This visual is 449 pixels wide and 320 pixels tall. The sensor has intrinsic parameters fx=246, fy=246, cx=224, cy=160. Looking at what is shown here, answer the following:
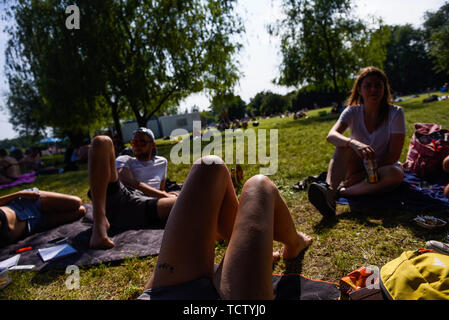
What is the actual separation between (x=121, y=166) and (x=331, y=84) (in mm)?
23120

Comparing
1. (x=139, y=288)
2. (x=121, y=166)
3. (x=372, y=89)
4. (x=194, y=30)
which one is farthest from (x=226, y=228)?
(x=194, y=30)

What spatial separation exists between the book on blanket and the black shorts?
0.50 m

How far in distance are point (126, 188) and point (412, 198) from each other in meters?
3.47

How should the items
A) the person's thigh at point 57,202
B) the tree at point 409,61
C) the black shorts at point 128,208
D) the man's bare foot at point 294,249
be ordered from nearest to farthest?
the man's bare foot at point 294,249 → the black shorts at point 128,208 → the person's thigh at point 57,202 → the tree at point 409,61

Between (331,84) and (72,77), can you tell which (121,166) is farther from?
(331,84)

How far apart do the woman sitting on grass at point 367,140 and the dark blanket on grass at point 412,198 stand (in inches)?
4.0

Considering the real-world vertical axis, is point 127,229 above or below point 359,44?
below

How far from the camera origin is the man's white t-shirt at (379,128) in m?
3.07

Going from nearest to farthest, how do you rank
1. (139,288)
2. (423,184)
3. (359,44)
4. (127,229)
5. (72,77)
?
(139,288), (127,229), (423,184), (72,77), (359,44)

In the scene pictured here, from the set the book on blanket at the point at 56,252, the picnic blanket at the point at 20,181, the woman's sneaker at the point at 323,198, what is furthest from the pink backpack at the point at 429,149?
the picnic blanket at the point at 20,181

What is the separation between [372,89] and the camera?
3129 millimetres

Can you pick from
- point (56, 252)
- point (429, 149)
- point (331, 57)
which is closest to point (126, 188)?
point (56, 252)

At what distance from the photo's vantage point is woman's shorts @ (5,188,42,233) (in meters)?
3.02

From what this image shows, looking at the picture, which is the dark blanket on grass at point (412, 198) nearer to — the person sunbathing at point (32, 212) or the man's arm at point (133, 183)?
the man's arm at point (133, 183)
